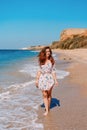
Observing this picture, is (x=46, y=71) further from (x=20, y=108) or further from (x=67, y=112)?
(x=20, y=108)

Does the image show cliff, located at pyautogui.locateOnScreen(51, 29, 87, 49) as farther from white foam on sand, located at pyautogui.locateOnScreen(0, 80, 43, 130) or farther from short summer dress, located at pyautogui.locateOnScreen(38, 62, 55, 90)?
short summer dress, located at pyautogui.locateOnScreen(38, 62, 55, 90)

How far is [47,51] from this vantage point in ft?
23.5

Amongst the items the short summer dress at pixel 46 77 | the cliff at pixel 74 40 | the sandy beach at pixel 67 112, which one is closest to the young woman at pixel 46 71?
the short summer dress at pixel 46 77

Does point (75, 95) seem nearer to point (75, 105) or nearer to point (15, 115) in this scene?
point (75, 105)

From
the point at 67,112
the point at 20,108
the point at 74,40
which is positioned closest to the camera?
the point at 67,112

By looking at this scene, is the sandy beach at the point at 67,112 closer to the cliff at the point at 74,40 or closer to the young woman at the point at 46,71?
the young woman at the point at 46,71

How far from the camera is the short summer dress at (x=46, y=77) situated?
717cm

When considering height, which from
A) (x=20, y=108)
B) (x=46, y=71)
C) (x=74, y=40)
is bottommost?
(x=74, y=40)

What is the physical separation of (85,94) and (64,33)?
134188mm

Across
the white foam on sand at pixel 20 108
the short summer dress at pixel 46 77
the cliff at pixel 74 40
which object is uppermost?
the short summer dress at pixel 46 77

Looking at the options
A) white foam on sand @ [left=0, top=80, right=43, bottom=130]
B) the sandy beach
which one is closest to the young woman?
the sandy beach

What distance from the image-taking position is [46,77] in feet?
23.6

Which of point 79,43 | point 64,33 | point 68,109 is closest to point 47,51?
point 68,109

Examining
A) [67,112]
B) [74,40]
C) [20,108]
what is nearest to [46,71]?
[67,112]
